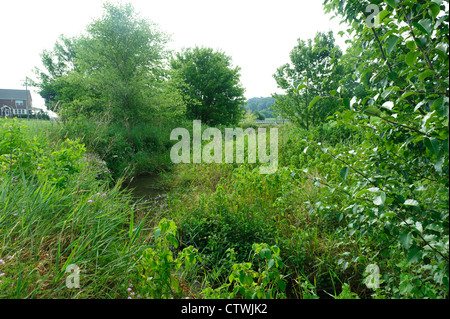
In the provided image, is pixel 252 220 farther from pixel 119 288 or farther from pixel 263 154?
pixel 263 154

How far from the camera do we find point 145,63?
10406 millimetres

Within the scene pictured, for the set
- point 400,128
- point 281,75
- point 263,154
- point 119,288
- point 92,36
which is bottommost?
point 119,288

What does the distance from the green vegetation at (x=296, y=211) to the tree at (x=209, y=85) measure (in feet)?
41.6

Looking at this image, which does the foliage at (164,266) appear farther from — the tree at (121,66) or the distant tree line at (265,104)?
the tree at (121,66)

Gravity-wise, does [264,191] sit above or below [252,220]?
above

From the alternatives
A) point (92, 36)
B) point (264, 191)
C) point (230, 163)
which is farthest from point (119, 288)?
point (92, 36)

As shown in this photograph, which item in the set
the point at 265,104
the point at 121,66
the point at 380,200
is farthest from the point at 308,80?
the point at 121,66

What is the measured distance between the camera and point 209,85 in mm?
18797

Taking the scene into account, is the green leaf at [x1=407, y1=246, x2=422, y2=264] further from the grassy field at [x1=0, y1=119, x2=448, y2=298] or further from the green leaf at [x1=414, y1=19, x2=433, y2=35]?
the green leaf at [x1=414, y1=19, x2=433, y2=35]

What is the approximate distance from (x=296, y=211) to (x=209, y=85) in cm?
1699

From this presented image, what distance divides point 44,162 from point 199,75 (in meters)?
17.1

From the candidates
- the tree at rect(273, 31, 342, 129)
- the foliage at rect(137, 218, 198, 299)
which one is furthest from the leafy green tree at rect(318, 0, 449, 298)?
the tree at rect(273, 31, 342, 129)

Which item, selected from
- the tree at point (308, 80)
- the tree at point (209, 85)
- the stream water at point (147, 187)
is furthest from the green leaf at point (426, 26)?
the tree at point (209, 85)

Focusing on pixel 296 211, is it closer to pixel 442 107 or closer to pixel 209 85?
pixel 442 107
